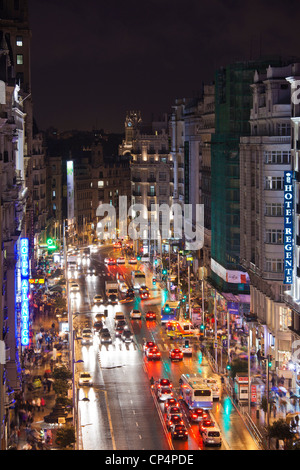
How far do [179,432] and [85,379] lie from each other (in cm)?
1535

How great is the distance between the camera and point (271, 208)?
79.7m

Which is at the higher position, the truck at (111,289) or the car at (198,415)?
the car at (198,415)

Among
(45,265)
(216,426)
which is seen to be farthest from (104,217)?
(216,426)

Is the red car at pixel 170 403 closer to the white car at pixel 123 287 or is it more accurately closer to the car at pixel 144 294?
the car at pixel 144 294

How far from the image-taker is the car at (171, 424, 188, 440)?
5791 cm

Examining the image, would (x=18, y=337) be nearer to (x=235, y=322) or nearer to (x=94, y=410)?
(x=94, y=410)

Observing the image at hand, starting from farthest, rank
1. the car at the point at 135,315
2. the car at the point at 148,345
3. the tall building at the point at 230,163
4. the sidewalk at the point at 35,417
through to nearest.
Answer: the car at the point at 135,315, the tall building at the point at 230,163, the car at the point at 148,345, the sidewalk at the point at 35,417

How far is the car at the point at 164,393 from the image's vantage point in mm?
67250

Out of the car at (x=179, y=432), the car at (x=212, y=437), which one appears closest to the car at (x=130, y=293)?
the car at (x=179, y=432)

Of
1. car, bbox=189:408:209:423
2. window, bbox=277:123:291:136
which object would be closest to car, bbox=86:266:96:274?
window, bbox=277:123:291:136

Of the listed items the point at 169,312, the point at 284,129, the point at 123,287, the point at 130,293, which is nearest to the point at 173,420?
the point at 284,129

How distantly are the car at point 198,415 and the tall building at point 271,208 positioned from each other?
13.7 metres

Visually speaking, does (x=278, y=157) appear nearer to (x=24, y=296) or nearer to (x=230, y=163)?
(x=230, y=163)

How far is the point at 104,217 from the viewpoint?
19188 cm
